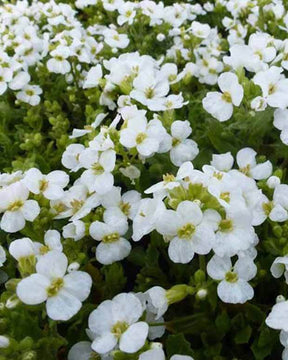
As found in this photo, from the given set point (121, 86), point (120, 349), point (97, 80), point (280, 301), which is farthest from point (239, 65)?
point (120, 349)

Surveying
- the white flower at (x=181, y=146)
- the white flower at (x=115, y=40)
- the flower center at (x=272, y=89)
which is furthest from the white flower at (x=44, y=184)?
the white flower at (x=115, y=40)

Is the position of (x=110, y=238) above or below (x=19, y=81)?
above

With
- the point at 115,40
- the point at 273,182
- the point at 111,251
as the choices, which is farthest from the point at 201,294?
the point at 115,40

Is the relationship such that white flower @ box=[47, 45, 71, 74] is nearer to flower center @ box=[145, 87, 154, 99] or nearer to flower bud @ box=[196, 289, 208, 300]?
flower center @ box=[145, 87, 154, 99]

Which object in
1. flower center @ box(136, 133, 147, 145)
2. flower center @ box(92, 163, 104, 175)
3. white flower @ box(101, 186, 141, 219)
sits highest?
flower center @ box(136, 133, 147, 145)

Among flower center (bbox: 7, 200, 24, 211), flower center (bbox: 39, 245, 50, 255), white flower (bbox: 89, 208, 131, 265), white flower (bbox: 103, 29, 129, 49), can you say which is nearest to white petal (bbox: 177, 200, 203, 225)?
white flower (bbox: 89, 208, 131, 265)

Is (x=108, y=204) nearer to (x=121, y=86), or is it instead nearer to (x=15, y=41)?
(x=121, y=86)

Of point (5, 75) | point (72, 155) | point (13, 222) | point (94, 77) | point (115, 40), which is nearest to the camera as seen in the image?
point (13, 222)

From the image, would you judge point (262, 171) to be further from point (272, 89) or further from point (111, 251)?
point (111, 251)
